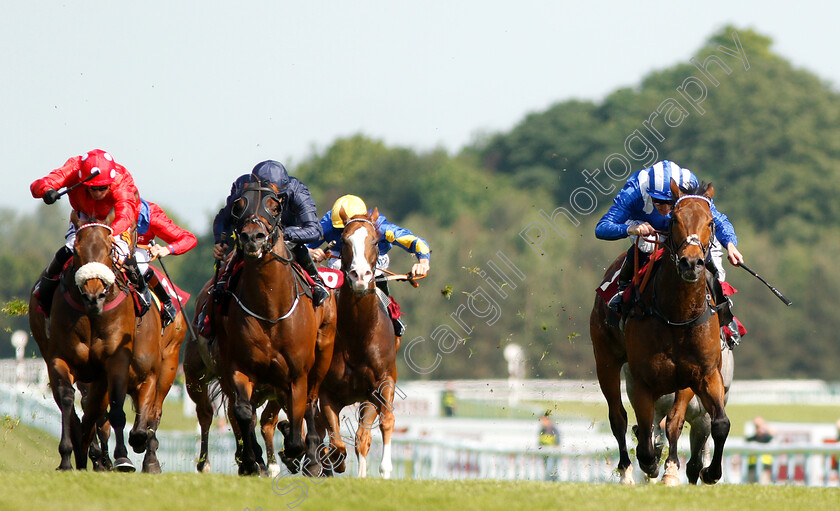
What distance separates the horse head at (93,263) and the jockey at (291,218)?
0.92m

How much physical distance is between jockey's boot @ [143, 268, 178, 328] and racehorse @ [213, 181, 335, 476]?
1212 mm

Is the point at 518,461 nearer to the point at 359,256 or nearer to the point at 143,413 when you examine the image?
the point at 359,256

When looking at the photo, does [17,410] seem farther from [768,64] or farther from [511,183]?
[768,64]

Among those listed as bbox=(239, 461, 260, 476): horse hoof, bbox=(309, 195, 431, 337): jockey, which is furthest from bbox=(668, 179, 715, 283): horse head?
bbox=(239, 461, 260, 476): horse hoof

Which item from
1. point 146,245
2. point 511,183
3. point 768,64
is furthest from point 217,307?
point 768,64

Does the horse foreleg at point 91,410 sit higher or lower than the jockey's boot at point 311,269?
lower

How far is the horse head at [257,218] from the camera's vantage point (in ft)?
28.6

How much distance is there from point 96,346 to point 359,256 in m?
2.11

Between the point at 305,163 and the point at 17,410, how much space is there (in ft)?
93.3

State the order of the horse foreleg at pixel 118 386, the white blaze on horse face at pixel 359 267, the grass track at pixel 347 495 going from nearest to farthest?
the grass track at pixel 347 495 → the horse foreleg at pixel 118 386 → the white blaze on horse face at pixel 359 267

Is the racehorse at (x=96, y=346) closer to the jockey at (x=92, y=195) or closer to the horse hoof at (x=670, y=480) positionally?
the jockey at (x=92, y=195)

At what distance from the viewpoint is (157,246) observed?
415 inches

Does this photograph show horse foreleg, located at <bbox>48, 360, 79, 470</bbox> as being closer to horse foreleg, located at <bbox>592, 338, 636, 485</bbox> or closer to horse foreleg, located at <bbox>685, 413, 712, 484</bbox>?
horse foreleg, located at <bbox>592, 338, 636, 485</bbox>

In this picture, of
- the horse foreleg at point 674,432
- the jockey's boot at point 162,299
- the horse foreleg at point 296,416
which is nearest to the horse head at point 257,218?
the horse foreleg at point 296,416
